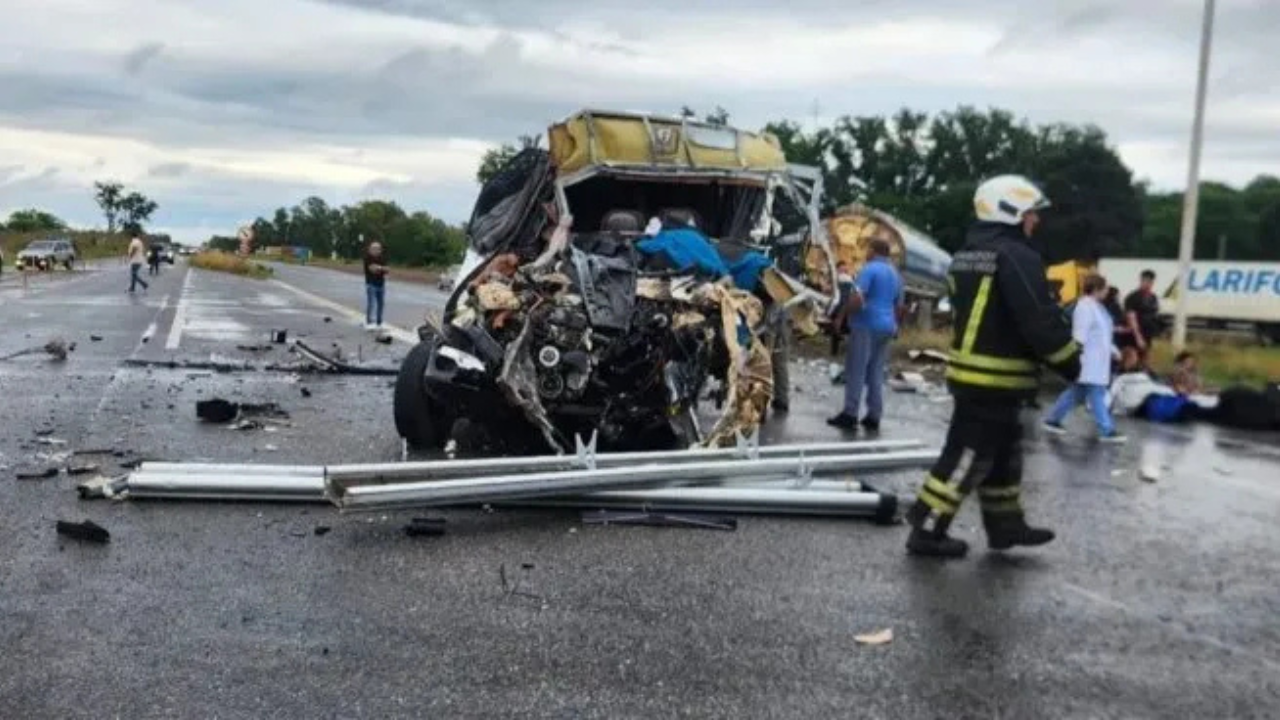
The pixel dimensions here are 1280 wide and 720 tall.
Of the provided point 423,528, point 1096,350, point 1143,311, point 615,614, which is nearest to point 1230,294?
point 1143,311

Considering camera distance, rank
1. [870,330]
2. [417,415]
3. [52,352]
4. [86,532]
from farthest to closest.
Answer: [52,352], [870,330], [417,415], [86,532]

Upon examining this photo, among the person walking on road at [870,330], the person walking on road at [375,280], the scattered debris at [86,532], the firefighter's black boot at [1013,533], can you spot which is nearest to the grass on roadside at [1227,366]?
the person walking on road at [870,330]

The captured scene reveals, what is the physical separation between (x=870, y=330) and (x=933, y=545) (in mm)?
5049

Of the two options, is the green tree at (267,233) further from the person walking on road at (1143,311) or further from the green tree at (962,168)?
the person walking on road at (1143,311)

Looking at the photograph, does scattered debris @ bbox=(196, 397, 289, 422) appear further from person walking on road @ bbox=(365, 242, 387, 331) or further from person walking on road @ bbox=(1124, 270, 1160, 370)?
person walking on road @ bbox=(365, 242, 387, 331)

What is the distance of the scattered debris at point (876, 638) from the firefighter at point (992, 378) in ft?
4.72

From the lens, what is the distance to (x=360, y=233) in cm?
12044

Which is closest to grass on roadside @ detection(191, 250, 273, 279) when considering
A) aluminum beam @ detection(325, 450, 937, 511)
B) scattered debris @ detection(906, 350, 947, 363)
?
scattered debris @ detection(906, 350, 947, 363)

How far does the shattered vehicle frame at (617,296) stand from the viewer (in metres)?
8.05

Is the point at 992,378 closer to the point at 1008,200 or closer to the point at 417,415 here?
the point at 1008,200

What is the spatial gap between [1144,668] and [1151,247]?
220 ft

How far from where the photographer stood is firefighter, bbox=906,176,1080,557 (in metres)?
6.23

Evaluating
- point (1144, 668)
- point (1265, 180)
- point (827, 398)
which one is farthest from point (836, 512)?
point (1265, 180)

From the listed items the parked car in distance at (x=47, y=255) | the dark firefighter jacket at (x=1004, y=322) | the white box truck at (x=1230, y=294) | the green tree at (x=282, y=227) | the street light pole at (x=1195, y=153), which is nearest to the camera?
the dark firefighter jacket at (x=1004, y=322)
